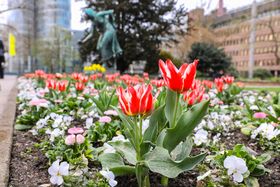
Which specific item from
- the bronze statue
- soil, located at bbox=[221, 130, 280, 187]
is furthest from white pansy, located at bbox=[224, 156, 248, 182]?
the bronze statue

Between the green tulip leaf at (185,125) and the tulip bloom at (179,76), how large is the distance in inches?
4.5

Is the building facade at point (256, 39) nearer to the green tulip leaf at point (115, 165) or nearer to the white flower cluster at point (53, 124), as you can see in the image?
the white flower cluster at point (53, 124)

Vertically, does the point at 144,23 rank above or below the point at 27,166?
above


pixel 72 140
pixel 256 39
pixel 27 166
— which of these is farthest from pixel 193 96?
pixel 256 39

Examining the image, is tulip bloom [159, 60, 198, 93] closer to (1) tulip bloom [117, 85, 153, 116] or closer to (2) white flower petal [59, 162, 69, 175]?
(1) tulip bloom [117, 85, 153, 116]

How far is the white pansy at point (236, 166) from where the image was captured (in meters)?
1.64

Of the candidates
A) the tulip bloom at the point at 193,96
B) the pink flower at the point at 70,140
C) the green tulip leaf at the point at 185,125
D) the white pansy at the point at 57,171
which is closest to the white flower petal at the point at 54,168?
the white pansy at the point at 57,171

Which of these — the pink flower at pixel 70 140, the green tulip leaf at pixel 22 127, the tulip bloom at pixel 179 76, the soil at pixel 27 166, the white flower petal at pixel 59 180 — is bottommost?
the soil at pixel 27 166

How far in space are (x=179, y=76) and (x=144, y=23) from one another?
2602cm

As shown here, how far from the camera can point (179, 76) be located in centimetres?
153

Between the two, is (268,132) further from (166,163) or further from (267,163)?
(166,163)

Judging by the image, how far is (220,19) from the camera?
74.3 m

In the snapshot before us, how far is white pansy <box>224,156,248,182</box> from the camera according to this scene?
164cm

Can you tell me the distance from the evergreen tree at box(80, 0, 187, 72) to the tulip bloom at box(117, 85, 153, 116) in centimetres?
2326
